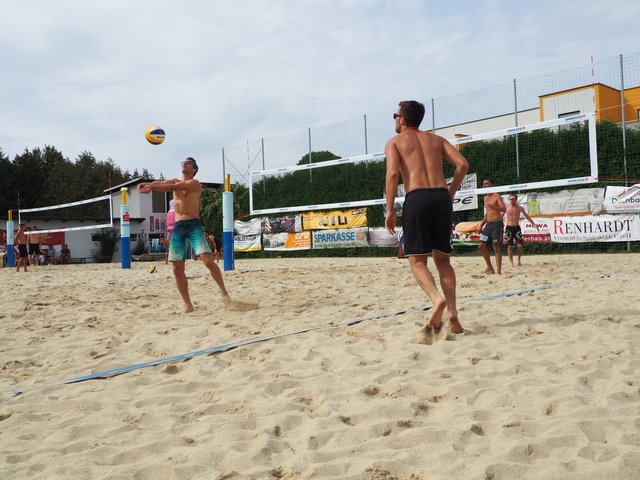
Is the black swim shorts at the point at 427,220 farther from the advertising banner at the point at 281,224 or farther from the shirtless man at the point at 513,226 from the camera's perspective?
the advertising banner at the point at 281,224

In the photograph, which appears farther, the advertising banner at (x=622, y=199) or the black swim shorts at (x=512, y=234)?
the advertising banner at (x=622, y=199)

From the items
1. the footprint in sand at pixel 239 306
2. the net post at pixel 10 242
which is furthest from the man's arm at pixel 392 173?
the net post at pixel 10 242

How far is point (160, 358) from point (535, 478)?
2186mm

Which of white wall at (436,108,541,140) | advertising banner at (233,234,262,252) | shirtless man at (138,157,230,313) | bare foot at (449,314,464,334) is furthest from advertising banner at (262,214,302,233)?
bare foot at (449,314,464,334)

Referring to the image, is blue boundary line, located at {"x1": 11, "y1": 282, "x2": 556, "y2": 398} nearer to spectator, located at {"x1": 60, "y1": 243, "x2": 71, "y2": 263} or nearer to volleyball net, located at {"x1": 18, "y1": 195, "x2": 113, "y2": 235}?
volleyball net, located at {"x1": 18, "y1": 195, "x2": 113, "y2": 235}

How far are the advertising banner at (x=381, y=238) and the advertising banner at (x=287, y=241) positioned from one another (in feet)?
7.52

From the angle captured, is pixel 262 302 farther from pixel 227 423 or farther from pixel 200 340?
pixel 227 423

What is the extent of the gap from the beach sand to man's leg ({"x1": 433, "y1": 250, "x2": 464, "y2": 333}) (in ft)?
0.32

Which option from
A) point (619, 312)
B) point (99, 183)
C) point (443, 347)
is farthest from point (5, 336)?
point (99, 183)

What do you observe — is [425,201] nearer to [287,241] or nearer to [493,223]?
[493,223]

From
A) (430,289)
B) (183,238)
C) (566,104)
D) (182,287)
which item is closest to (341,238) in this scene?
(566,104)

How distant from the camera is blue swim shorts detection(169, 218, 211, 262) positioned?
4812 mm

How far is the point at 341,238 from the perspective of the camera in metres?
16.6

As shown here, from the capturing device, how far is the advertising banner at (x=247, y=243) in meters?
18.7
